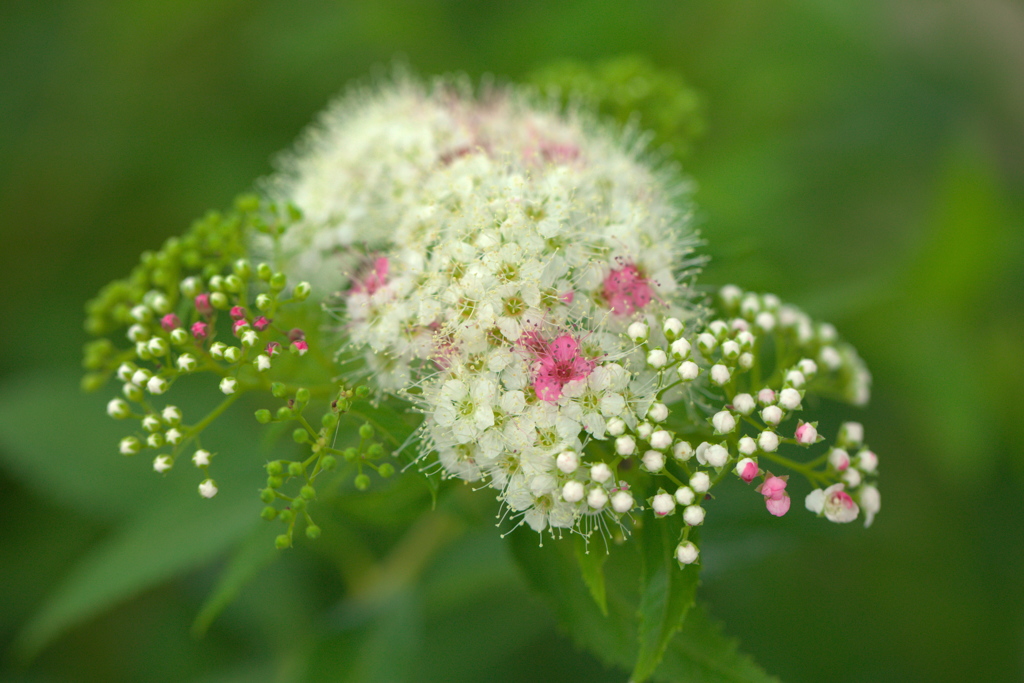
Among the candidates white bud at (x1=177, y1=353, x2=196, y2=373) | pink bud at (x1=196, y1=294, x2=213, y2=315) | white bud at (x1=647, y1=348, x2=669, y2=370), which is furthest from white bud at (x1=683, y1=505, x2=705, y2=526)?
pink bud at (x1=196, y1=294, x2=213, y2=315)

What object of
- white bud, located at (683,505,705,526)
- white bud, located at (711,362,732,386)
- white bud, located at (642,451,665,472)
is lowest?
white bud, located at (683,505,705,526)

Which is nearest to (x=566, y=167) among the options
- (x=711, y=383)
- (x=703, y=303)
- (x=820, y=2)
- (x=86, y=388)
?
(x=703, y=303)

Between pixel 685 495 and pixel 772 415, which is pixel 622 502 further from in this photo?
pixel 772 415

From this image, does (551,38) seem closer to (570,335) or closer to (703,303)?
(703,303)

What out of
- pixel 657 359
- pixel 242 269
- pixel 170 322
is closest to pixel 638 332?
pixel 657 359

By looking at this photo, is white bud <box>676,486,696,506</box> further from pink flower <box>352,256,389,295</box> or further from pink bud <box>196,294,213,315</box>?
pink bud <box>196,294,213,315</box>

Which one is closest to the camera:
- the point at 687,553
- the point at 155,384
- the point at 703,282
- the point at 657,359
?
the point at 687,553
